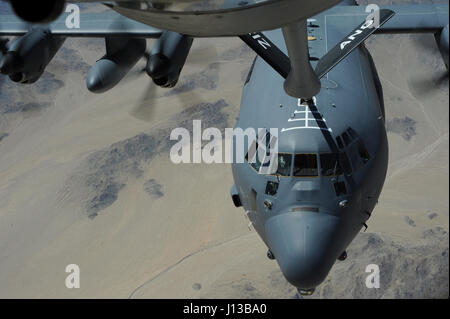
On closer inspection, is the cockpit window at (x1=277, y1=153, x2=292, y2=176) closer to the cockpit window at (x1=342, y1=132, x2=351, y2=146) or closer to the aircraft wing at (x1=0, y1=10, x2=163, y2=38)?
the cockpit window at (x1=342, y1=132, x2=351, y2=146)

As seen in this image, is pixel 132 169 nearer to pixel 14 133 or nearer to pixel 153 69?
pixel 14 133

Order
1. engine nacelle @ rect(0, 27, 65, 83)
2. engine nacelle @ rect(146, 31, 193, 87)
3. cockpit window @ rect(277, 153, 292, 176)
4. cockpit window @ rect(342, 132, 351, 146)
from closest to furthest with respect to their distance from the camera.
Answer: cockpit window @ rect(277, 153, 292, 176)
cockpit window @ rect(342, 132, 351, 146)
engine nacelle @ rect(146, 31, 193, 87)
engine nacelle @ rect(0, 27, 65, 83)

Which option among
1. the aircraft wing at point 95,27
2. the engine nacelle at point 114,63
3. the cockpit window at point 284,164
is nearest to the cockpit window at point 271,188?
the cockpit window at point 284,164

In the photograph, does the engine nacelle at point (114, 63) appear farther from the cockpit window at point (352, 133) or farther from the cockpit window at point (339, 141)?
the cockpit window at point (352, 133)

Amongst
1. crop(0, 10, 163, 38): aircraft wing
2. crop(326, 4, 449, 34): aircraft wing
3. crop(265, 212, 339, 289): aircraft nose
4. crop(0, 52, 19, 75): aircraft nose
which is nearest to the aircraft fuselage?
crop(265, 212, 339, 289): aircraft nose

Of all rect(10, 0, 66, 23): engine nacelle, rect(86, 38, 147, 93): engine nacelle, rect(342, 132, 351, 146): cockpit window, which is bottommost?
rect(86, 38, 147, 93): engine nacelle
